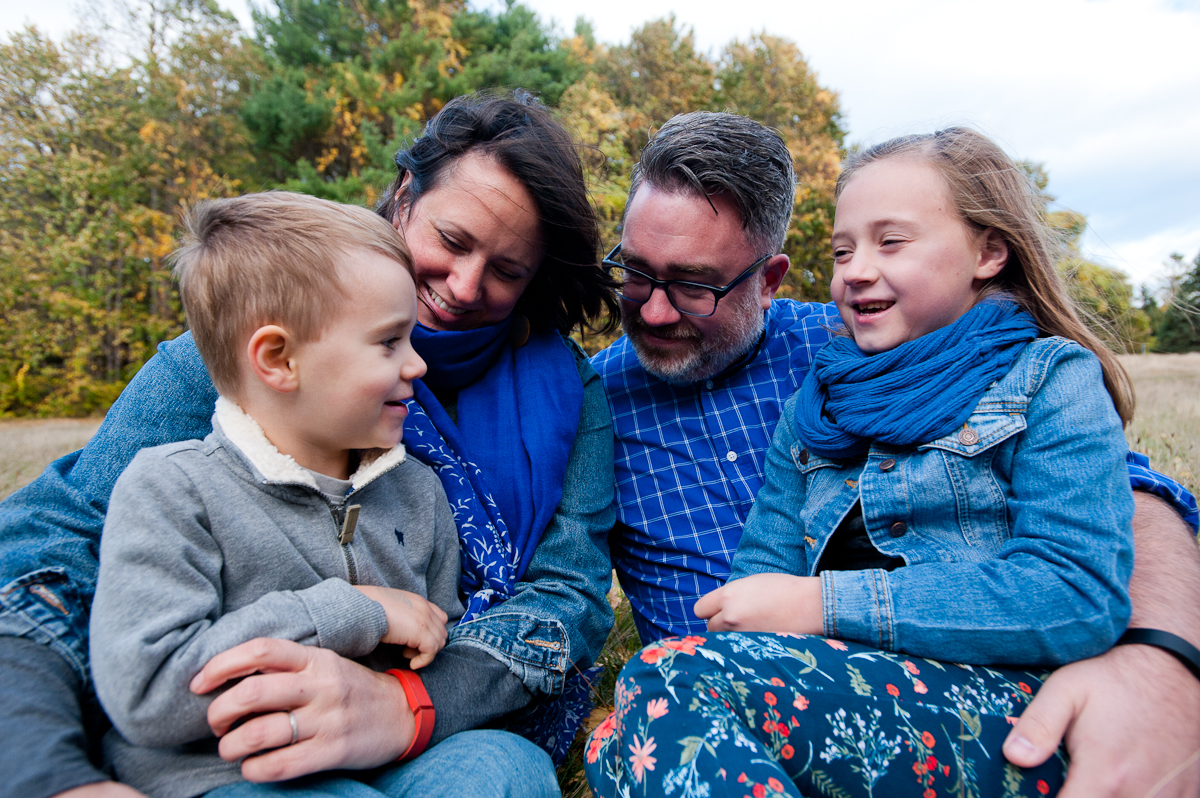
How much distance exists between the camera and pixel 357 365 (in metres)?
1.45

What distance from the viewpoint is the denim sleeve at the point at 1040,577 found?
1.31 m

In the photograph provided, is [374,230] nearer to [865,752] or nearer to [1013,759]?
[865,752]

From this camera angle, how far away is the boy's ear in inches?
54.9

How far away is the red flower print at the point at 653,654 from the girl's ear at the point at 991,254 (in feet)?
4.10

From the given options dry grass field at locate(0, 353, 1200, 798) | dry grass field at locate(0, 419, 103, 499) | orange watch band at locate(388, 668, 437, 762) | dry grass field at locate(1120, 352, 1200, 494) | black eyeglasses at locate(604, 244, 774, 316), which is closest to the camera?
orange watch band at locate(388, 668, 437, 762)

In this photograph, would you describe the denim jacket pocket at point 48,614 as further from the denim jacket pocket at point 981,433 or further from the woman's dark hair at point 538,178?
the denim jacket pocket at point 981,433

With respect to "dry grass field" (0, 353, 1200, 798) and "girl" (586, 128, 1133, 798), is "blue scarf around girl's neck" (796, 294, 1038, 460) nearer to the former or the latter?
"girl" (586, 128, 1133, 798)

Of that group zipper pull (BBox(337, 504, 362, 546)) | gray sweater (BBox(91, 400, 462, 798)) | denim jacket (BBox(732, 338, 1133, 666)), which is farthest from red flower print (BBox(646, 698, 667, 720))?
zipper pull (BBox(337, 504, 362, 546))

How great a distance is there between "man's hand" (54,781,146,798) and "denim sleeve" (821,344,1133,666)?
1.26 metres

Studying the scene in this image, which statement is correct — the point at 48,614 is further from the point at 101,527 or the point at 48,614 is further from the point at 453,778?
the point at 453,778

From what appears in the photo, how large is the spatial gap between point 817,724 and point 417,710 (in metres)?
0.77

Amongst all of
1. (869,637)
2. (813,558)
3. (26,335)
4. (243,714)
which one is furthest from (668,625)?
(26,335)

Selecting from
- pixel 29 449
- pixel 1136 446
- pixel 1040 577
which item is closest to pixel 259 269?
pixel 1040 577

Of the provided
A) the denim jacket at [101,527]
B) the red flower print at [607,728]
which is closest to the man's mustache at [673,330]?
the denim jacket at [101,527]
